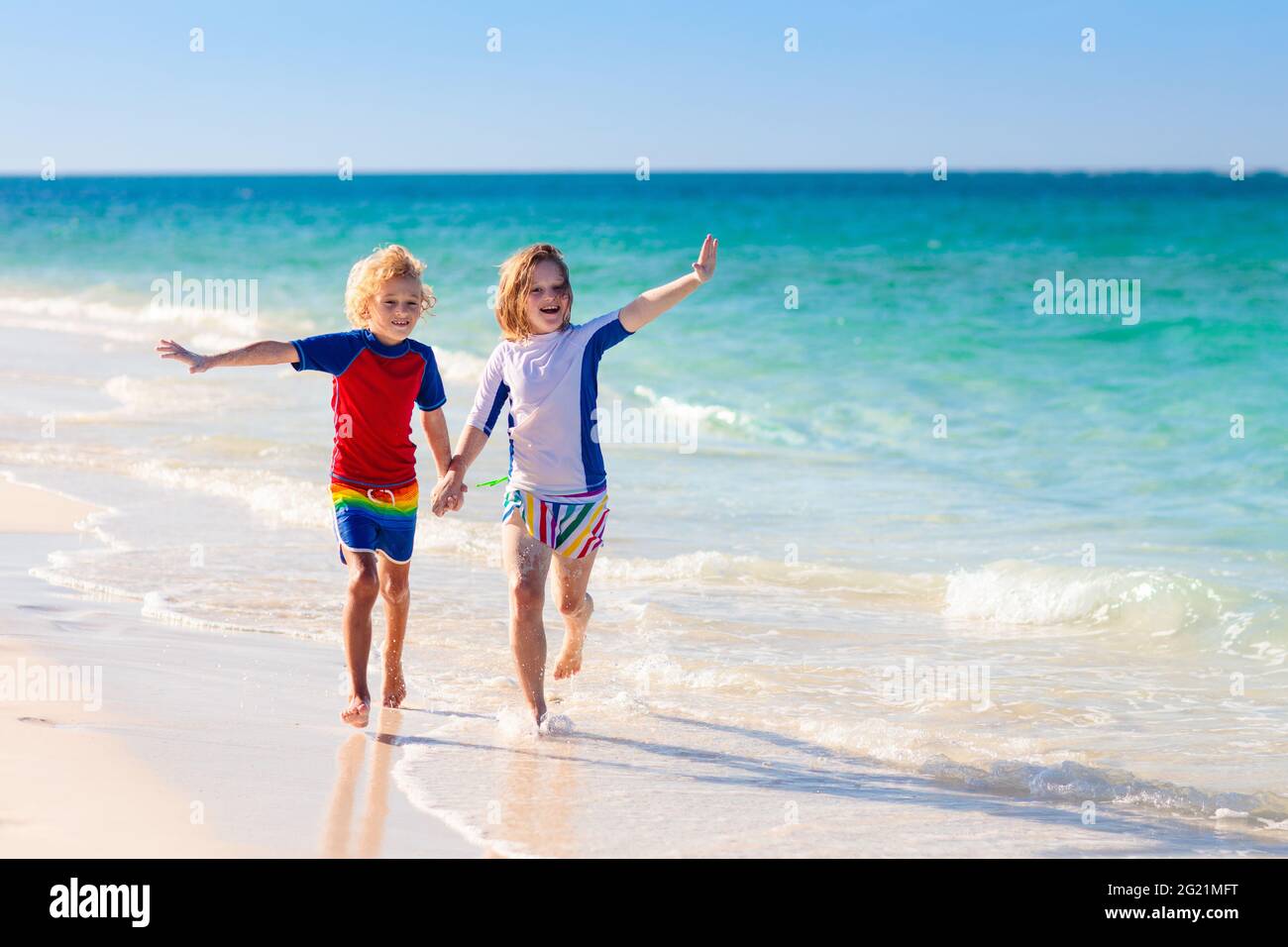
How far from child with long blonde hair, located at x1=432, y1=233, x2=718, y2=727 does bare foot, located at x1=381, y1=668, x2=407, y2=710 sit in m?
0.52

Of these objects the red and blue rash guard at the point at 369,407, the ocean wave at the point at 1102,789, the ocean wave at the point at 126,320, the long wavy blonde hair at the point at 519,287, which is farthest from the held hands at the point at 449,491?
the ocean wave at the point at 126,320

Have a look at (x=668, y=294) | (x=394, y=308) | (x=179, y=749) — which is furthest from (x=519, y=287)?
(x=179, y=749)

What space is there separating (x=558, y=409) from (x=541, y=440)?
13 cm

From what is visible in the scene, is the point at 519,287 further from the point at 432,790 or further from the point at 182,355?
the point at 432,790

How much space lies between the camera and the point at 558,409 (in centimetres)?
484

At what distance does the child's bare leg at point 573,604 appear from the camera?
502 centimetres

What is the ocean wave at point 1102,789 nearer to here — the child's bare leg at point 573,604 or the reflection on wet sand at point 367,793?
the child's bare leg at point 573,604

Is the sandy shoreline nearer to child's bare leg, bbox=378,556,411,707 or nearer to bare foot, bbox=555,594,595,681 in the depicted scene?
child's bare leg, bbox=378,556,411,707

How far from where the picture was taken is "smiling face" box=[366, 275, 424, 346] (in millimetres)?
4852

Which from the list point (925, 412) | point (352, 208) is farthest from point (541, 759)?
point (352, 208)
